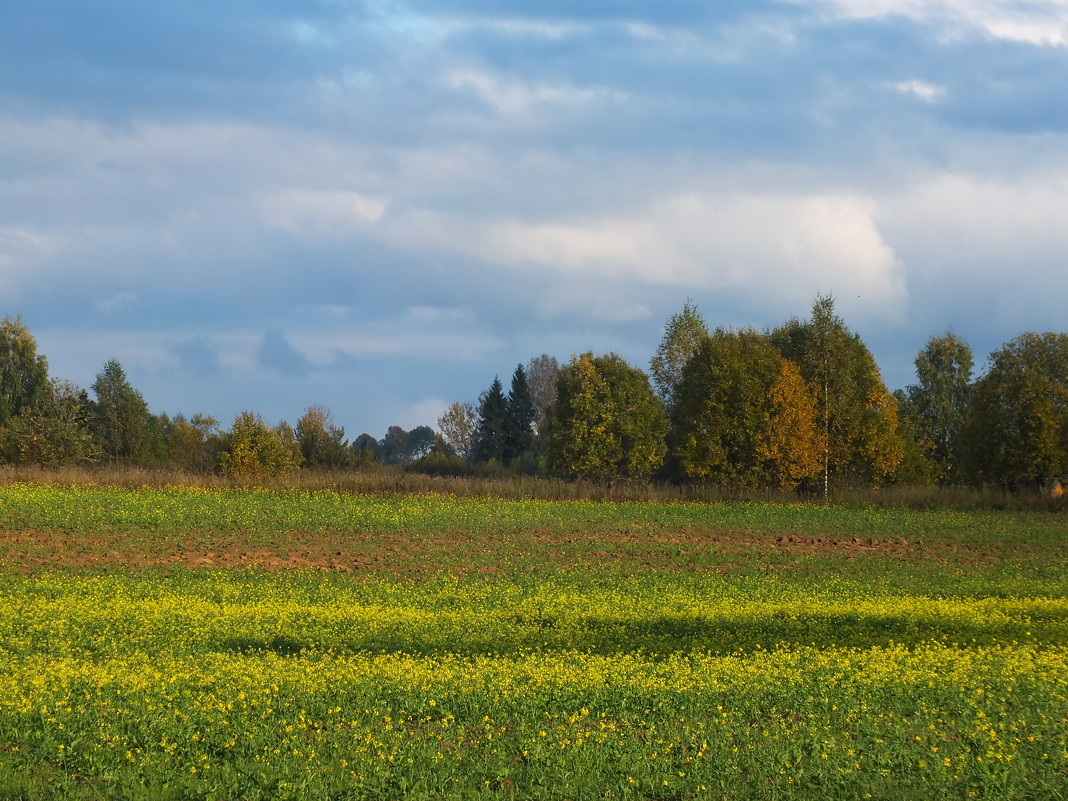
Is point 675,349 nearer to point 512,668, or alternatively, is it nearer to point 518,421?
point 518,421

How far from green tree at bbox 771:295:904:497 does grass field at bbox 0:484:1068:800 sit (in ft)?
88.0

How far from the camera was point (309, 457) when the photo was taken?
8625 cm

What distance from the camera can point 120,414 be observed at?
289ft

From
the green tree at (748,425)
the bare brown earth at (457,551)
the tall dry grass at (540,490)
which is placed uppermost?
the green tree at (748,425)

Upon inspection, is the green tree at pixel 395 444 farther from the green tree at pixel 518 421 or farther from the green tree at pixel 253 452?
the green tree at pixel 253 452

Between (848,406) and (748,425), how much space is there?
7.68m

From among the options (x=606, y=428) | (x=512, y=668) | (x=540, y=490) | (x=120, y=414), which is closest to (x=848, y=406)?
(x=606, y=428)

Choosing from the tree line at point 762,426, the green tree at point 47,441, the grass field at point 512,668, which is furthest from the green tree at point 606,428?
the green tree at point 47,441

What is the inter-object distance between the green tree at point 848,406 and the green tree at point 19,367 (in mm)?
62653

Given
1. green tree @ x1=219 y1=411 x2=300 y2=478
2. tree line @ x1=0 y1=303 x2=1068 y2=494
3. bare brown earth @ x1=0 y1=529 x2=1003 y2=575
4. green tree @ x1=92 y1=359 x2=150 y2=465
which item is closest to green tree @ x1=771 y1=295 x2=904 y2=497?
tree line @ x1=0 y1=303 x2=1068 y2=494

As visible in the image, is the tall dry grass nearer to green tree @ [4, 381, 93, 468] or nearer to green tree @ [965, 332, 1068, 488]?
green tree @ [965, 332, 1068, 488]

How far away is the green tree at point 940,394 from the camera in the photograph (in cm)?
8638

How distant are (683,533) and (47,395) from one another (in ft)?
192

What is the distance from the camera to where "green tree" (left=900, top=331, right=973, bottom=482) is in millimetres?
86375
